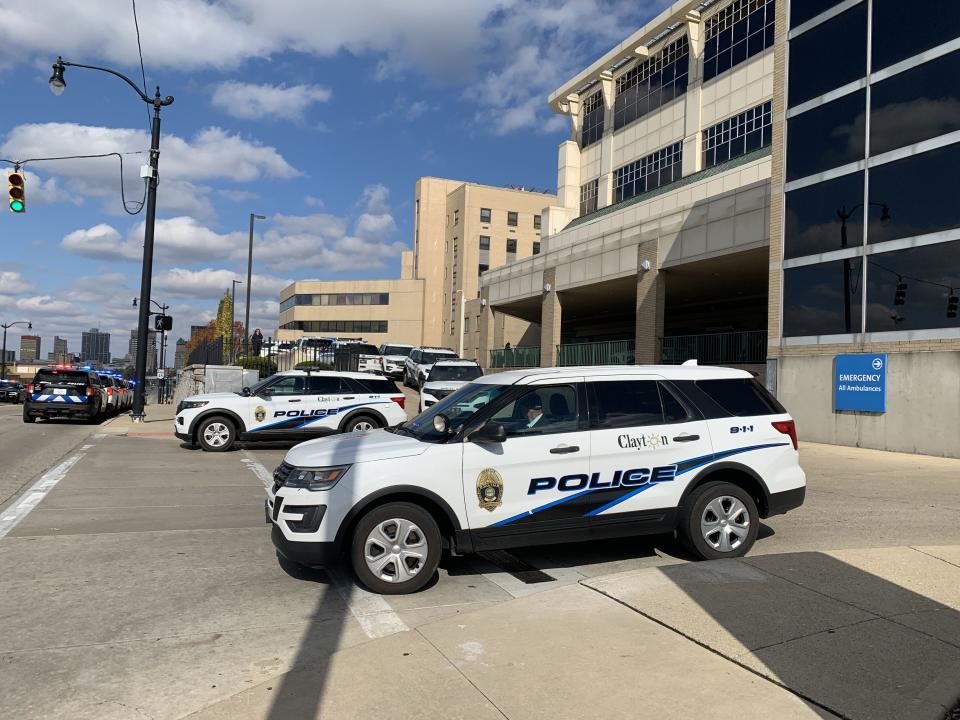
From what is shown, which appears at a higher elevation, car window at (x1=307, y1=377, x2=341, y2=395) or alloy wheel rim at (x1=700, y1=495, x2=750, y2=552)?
car window at (x1=307, y1=377, x2=341, y2=395)

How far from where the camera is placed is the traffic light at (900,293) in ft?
55.4

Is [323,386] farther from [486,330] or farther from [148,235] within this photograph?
[486,330]

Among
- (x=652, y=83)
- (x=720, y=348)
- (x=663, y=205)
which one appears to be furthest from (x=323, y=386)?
(x=652, y=83)

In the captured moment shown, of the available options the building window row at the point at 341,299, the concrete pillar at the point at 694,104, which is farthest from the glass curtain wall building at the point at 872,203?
the building window row at the point at 341,299

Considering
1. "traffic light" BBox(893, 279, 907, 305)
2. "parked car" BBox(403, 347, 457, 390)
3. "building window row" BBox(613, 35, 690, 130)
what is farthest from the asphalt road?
"building window row" BBox(613, 35, 690, 130)

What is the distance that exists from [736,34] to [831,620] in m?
31.4

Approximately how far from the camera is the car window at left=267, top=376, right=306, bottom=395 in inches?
628

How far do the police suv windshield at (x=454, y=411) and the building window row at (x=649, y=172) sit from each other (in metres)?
29.8

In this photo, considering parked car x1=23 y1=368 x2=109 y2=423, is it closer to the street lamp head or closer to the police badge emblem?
the street lamp head

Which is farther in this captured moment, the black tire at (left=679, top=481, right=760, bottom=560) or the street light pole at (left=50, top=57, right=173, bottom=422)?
the street light pole at (left=50, top=57, right=173, bottom=422)

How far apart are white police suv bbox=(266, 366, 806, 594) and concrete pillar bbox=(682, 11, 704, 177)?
28.3 metres

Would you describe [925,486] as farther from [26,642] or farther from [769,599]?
[26,642]

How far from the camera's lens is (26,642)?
4824 millimetres

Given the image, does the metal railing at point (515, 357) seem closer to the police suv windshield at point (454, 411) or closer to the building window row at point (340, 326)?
the police suv windshield at point (454, 411)
